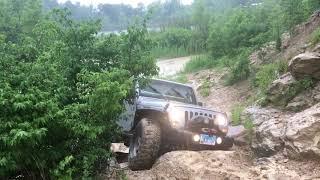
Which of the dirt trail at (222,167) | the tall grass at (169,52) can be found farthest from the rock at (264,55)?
the tall grass at (169,52)

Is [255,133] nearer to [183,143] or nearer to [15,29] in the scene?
[183,143]

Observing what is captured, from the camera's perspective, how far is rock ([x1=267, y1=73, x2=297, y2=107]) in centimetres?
1010

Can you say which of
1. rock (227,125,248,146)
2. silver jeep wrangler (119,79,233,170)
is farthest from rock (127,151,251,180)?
rock (227,125,248,146)

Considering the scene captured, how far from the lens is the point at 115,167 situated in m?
7.81

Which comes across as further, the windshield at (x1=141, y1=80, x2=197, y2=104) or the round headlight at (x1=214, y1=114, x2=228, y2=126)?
the windshield at (x1=141, y1=80, x2=197, y2=104)

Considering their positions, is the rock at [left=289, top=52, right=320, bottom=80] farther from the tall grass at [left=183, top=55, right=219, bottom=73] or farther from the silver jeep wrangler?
the tall grass at [left=183, top=55, right=219, bottom=73]

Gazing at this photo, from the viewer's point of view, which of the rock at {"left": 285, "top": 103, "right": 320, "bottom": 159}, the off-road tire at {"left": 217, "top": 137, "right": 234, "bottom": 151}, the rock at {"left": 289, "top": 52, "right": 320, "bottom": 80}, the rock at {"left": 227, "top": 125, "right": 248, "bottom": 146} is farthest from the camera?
the rock at {"left": 227, "top": 125, "right": 248, "bottom": 146}

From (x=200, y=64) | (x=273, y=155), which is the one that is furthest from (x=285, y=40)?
(x=273, y=155)

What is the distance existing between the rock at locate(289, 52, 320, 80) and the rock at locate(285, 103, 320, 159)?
168 centimetres

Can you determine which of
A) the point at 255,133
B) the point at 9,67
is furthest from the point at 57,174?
the point at 255,133

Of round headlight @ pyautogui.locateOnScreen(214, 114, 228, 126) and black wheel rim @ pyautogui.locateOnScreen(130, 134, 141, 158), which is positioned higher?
round headlight @ pyautogui.locateOnScreen(214, 114, 228, 126)

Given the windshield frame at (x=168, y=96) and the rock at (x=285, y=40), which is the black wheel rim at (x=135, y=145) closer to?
the windshield frame at (x=168, y=96)

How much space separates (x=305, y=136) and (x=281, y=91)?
10.1ft

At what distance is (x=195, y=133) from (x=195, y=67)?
1688 cm
